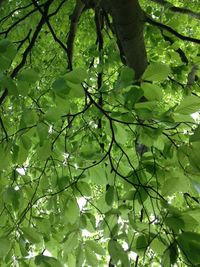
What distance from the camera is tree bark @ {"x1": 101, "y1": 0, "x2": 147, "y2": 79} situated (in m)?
1.83

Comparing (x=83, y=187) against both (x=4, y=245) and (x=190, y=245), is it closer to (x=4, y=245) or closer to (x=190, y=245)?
(x=4, y=245)

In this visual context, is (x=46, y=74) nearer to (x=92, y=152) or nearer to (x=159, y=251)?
(x=92, y=152)

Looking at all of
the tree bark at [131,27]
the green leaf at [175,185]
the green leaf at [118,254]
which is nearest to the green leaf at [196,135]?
the green leaf at [175,185]

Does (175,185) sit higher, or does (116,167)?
(116,167)

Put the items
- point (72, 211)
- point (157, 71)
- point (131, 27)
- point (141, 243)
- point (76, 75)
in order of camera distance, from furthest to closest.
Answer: point (131, 27)
point (72, 211)
point (141, 243)
point (157, 71)
point (76, 75)

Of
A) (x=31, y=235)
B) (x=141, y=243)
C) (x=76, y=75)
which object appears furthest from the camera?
(x=31, y=235)

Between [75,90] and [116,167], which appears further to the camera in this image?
[116,167]

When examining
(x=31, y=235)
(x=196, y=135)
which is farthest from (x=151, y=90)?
(x=31, y=235)

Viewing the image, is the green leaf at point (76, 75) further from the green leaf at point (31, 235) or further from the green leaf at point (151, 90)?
the green leaf at point (31, 235)

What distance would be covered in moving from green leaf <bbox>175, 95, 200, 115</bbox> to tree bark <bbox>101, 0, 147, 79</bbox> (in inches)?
Result: 32.9

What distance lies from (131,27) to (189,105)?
2.83ft

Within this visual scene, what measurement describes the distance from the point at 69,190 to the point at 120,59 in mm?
1205

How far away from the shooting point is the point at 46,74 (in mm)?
3969

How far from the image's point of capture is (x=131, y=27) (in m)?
1.90
